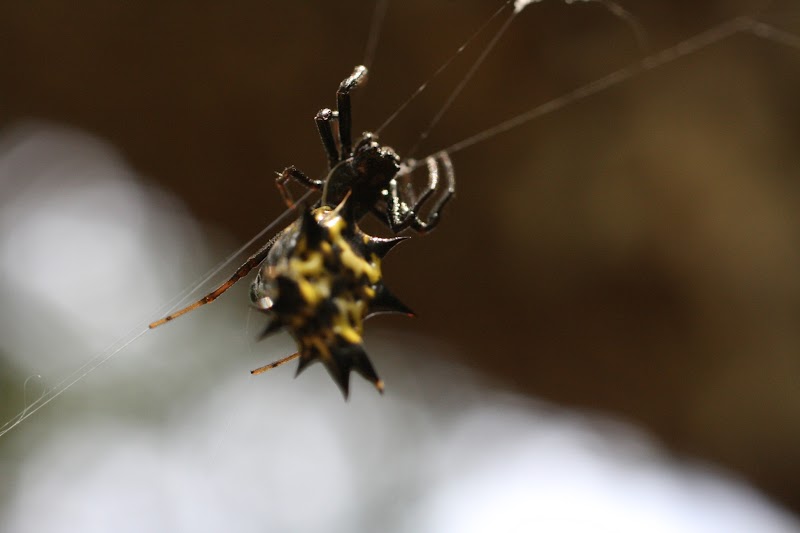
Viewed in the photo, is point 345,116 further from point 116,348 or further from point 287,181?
point 116,348

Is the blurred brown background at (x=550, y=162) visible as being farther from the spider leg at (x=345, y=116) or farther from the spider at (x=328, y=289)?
the spider at (x=328, y=289)

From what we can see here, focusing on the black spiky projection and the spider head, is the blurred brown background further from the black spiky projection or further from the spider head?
the black spiky projection

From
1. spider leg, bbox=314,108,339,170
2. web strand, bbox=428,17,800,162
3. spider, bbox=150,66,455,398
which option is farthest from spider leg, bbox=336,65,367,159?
web strand, bbox=428,17,800,162

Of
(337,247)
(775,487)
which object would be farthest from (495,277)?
(337,247)

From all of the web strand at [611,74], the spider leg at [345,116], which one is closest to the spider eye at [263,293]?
the spider leg at [345,116]

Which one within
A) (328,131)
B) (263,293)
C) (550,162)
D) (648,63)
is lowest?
(550,162)

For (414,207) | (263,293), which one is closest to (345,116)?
(414,207)

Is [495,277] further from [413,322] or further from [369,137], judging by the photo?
[369,137]
